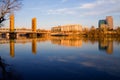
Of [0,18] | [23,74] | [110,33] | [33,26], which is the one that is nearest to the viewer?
[23,74]

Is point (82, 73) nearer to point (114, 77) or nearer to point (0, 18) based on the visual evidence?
point (114, 77)

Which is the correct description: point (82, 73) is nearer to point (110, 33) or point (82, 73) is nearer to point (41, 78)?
point (41, 78)

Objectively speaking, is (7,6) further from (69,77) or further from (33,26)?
(33,26)

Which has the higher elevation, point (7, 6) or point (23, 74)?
point (7, 6)

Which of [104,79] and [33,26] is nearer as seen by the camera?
[104,79]

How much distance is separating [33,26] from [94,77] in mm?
164717

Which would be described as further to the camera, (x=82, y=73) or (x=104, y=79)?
(x=82, y=73)

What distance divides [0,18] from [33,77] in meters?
15.3

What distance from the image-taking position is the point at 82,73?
14016mm

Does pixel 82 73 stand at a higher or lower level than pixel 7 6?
lower

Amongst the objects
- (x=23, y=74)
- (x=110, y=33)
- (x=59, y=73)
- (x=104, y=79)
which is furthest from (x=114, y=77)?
(x=110, y=33)

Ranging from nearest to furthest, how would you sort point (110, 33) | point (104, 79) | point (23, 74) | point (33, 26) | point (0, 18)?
point (104, 79) < point (23, 74) < point (0, 18) < point (110, 33) < point (33, 26)

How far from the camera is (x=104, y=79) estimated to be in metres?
12.1

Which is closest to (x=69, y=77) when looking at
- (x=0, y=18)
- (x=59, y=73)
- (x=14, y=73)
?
(x=59, y=73)
